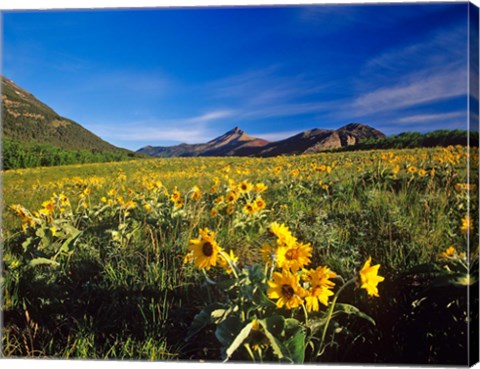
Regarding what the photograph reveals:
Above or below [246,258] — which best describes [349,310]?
below

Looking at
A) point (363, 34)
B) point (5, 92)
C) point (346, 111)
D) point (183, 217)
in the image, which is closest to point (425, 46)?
point (363, 34)

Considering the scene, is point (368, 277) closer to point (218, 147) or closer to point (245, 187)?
point (245, 187)

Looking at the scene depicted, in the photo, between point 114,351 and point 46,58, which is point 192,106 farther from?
point 114,351

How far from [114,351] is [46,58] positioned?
5.58 feet

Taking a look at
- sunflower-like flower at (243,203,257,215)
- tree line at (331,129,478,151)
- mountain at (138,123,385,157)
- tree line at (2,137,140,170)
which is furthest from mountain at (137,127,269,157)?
tree line at (331,129,478,151)

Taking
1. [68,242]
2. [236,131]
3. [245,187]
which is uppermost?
[236,131]

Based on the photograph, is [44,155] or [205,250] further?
[44,155]

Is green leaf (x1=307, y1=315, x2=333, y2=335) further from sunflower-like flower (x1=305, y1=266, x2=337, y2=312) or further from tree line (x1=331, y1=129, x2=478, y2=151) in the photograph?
tree line (x1=331, y1=129, x2=478, y2=151)

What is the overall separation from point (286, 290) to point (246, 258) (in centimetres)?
66

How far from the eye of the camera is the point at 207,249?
1.69m

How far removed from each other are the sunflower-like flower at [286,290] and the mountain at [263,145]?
0.99 metres

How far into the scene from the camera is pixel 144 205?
2.49m

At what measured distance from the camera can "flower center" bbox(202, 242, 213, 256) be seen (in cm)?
169

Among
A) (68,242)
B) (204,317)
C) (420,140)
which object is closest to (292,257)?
(204,317)
